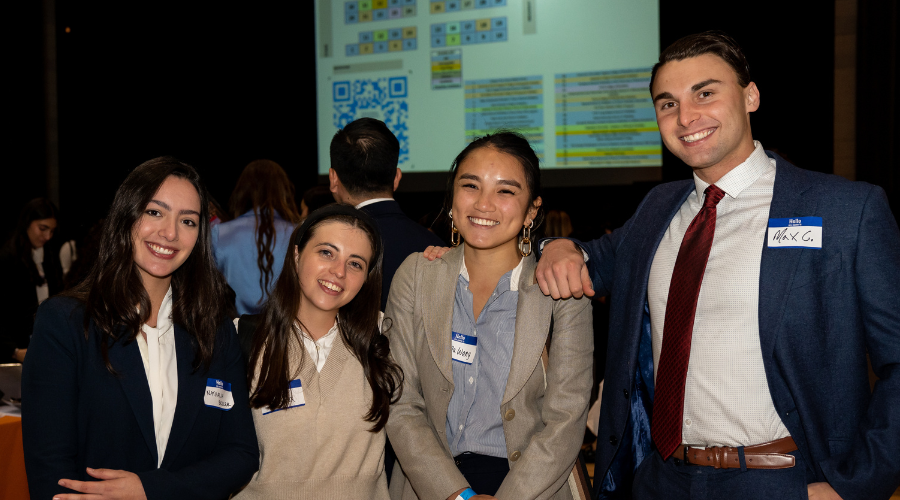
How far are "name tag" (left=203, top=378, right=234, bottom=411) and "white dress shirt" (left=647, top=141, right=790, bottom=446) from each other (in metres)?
1.16

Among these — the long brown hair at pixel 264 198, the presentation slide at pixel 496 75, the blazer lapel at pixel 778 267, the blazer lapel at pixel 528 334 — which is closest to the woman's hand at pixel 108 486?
the blazer lapel at pixel 528 334

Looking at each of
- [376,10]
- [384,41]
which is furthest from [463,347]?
[376,10]

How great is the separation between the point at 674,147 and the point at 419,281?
819mm

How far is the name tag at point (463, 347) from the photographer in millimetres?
1854

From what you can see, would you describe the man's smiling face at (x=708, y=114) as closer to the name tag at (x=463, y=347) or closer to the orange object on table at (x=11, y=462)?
the name tag at (x=463, y=347)

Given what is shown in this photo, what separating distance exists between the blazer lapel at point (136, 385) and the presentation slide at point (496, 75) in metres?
4.01

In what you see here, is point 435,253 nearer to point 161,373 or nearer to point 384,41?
point 161,373

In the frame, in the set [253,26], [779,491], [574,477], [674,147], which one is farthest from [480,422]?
[253,26]

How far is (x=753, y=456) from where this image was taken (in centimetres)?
157

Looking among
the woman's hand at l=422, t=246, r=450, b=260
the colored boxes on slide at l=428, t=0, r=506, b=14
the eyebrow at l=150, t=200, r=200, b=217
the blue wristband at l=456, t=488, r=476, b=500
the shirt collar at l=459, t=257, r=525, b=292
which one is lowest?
the blue wristband at l=456, t=488, r=476, b=500

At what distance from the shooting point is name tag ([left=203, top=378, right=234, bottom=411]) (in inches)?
67.4

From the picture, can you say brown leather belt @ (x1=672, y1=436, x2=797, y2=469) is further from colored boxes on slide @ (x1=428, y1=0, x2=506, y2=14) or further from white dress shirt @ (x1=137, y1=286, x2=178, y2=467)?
colored boxes on slide @ (x1=428, y1=0, x2=506, y2=14)

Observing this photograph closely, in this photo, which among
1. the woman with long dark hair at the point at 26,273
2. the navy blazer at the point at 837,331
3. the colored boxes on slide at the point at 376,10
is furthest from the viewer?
the colored boxes on slide at the point at 376,10

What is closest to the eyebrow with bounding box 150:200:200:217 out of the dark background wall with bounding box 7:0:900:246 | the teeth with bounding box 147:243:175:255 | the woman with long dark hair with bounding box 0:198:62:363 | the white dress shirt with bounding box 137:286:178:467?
the teeth with bounding box 147:243:175:255
